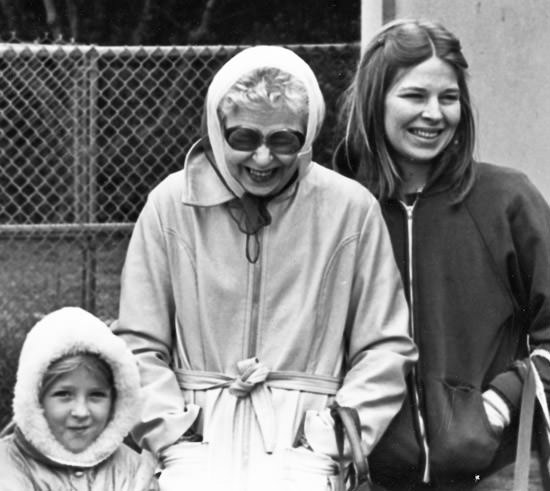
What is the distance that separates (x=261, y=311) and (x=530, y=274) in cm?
78

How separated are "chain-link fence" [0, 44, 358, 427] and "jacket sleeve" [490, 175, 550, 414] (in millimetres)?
3242

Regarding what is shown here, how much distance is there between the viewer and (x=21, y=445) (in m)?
4.32

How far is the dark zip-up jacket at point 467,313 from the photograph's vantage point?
4566 mm

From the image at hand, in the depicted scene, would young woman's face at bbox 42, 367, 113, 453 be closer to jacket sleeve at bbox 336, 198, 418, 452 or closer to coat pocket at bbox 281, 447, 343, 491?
coat pocket at bbox 281, 447, 343, 491

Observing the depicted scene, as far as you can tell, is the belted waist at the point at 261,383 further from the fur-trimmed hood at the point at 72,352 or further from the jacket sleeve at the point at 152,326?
the fur-trimmed hood at the point at 72,352

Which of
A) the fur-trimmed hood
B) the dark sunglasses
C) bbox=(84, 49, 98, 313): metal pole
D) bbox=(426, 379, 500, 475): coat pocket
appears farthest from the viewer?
bbox=(84, 49, 98, 313): metal pole

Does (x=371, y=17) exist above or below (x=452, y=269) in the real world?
above

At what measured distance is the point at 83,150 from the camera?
308 inches

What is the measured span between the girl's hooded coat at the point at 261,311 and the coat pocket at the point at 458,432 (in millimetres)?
150

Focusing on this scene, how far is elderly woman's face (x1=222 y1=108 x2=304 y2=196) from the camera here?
14.5 feet

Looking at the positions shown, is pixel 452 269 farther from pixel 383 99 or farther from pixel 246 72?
pixel 246 72

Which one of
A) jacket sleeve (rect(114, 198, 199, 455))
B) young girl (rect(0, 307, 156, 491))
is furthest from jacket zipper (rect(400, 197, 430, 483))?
young girl (rect(0, 307, 156, 491))

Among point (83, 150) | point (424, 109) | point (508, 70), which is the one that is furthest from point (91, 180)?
point (424, 109)

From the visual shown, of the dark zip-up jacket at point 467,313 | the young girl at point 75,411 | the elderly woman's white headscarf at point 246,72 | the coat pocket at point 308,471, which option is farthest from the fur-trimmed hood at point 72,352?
the dark zip-up jacket at point 467,313
